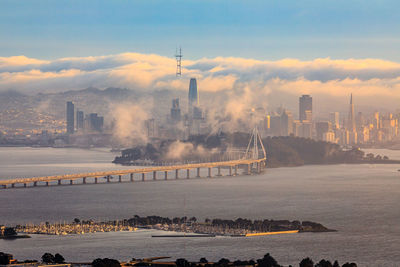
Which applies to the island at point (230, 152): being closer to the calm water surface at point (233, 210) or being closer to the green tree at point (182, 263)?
the calm water surface at point (233, 210)

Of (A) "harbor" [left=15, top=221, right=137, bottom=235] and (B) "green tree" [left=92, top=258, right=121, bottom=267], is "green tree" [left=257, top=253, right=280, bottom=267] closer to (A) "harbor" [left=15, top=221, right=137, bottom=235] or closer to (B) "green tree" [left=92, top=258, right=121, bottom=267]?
(B) "green tree" [left=92, top=258, right=121, bottom=267]

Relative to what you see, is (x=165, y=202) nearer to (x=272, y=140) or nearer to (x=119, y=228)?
(x=119, y=228)

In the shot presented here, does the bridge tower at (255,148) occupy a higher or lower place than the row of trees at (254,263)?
higher

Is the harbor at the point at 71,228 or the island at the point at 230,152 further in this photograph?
the island at the point at 230,152

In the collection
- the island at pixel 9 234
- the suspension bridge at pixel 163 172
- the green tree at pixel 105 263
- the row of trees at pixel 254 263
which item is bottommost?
the row of trees at pixel 254 263

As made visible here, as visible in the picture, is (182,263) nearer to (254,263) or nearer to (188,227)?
(254,263)

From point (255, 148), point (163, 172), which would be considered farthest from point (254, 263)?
point (255, 148)

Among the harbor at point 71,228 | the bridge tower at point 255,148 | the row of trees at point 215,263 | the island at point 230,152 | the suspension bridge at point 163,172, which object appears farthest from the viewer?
the island at point 230,152

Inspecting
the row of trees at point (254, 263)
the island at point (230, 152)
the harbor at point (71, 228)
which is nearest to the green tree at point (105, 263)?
the row of trees at point (254, 263)
